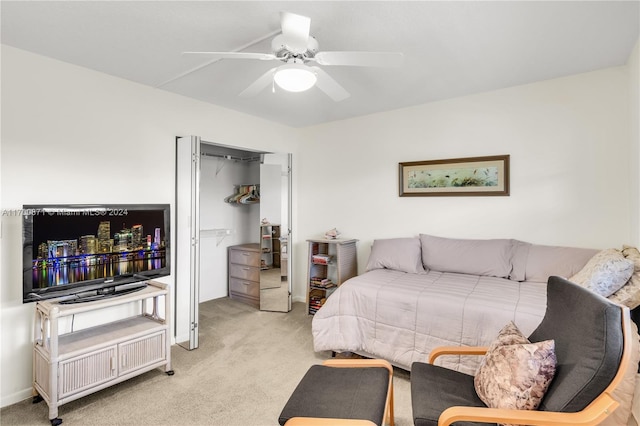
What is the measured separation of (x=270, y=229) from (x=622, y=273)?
3.56 meters

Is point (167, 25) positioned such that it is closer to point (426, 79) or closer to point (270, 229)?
point (426, 79)

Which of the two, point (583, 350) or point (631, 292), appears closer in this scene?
point (583, 350)

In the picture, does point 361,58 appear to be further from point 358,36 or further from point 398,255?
point 398,255

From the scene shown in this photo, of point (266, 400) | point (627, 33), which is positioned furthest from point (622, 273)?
point (266, 400)

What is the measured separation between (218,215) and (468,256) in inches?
137

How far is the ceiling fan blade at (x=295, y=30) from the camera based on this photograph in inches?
63.6

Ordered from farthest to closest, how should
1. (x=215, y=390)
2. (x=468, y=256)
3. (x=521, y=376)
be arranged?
(x=468, y=256), (x=215, y=390), (x=521, y=376)

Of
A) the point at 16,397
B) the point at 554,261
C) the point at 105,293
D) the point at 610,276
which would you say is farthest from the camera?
the point at 554,261

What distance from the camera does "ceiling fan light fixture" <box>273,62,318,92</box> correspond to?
6.06 ft

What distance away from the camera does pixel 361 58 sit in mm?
1857

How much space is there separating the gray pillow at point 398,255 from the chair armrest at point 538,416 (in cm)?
203

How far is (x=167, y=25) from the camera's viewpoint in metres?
2.09

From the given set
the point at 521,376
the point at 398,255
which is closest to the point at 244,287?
the point at 398,255

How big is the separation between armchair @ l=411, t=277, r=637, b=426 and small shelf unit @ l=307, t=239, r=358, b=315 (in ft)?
7.98
